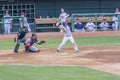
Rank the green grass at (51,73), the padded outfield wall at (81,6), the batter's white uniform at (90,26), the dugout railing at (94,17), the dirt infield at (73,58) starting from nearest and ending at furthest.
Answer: the green grass at (51,73) < the dirt infield at (73,58) < the batter's white uniform at (90,26) < the dugout railing at (94,17) < the padded outfield wall at (81,6)

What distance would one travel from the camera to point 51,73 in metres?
12.4

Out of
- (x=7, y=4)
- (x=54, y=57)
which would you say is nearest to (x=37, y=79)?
(x=54, y=57)

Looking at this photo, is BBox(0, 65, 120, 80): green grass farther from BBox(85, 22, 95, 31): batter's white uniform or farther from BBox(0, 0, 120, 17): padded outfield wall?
BBox(0, 0, 120, 17): padded outfield wall

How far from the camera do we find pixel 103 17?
3228cm

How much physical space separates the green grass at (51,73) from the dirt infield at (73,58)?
0.94 meters

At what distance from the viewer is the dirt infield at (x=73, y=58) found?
14.9 m

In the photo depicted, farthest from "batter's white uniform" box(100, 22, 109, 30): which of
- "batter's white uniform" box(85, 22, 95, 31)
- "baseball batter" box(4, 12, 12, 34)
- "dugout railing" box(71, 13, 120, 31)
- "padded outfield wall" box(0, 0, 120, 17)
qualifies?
"baseball batter" box(4, 12, 12, 34)

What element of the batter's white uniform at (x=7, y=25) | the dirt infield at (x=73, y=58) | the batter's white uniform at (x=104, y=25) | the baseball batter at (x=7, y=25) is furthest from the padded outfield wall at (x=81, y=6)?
the dirt infield at (x=73, y=58)

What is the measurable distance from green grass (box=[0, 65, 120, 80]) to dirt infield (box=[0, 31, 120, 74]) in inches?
36.8

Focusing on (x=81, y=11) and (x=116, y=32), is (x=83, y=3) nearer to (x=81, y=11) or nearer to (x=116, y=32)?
(x=81, y=11)

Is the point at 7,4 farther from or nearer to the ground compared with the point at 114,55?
farther from the ground

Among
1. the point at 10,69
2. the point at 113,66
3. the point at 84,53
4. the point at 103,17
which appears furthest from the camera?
the point at 103,17

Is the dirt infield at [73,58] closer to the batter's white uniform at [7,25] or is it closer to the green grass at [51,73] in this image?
the green grass at [51,73]

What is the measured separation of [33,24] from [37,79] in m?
21.5
